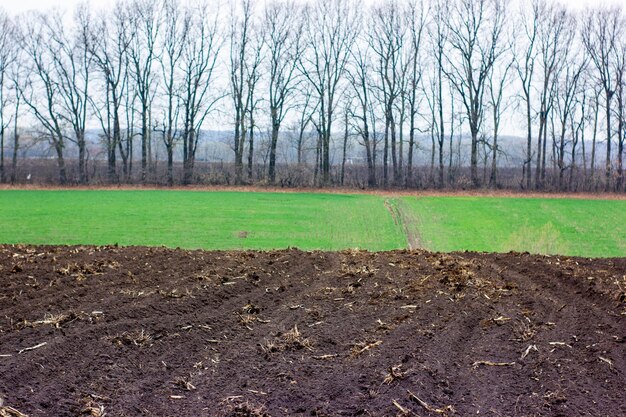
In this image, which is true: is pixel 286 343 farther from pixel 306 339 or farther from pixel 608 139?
pixel 608 139

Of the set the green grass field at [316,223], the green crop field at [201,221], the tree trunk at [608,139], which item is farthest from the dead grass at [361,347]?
the tree trunk at [608,139]

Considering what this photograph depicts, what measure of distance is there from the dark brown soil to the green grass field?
5776 mm

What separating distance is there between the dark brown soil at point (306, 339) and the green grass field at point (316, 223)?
5776mm

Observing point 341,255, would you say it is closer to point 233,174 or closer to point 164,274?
point 164,274

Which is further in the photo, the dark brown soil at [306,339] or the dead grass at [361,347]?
the dead grass at [361,347]

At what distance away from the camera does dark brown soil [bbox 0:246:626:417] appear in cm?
502

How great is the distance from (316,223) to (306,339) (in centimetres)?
1250

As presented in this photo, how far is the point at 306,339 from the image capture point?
20.9ft

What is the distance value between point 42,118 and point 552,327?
3651 centimetres

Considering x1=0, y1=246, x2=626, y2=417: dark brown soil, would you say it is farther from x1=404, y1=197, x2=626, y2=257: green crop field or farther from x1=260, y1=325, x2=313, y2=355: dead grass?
x1=404, y1=197, x2=626, y2=257: green crop field

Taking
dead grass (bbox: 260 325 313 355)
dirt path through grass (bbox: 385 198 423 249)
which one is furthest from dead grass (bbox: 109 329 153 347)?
dirt path through grass (bbox: 385 198 423 249)

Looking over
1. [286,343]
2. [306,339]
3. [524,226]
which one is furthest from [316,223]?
[286,343]

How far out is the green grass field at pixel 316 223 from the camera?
15672 millimetres

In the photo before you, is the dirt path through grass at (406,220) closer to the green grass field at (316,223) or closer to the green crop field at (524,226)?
the green grass field at (316,223)
